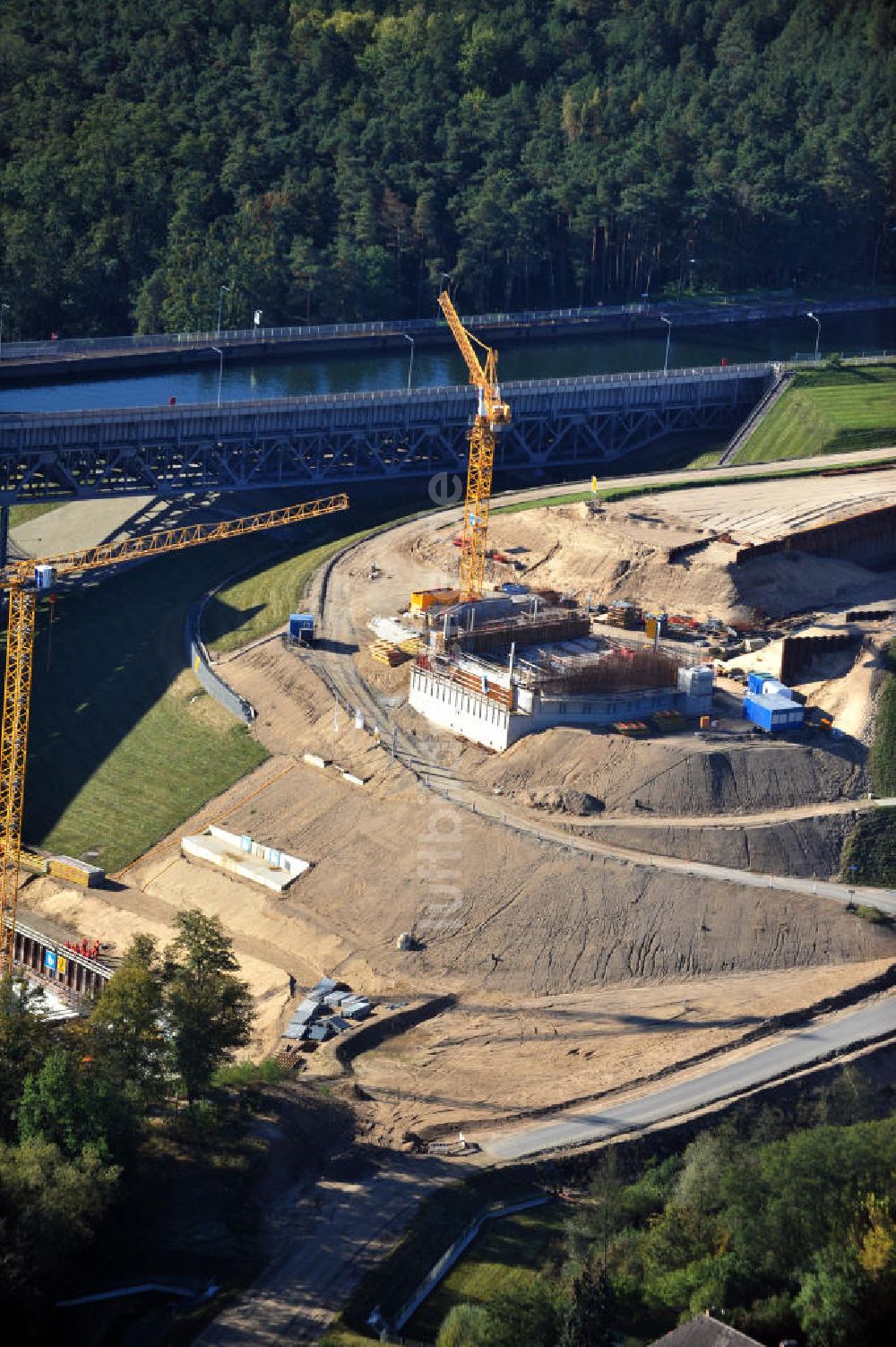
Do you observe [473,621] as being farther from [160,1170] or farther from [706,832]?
[160,1170]

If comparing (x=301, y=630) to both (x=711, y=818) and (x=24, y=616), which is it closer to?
(x=24, y=616)

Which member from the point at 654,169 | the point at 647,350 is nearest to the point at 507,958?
the point at 647,350

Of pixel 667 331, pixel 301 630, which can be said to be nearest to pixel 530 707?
pixel 301 630

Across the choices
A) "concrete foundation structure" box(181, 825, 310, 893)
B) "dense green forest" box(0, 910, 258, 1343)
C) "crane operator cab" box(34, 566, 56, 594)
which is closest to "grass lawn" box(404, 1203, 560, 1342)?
"dense green forest" box(0, 910, 258, 1343)

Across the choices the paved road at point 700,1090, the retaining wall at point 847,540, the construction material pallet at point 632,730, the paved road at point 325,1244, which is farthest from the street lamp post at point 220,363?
the paved road at point 325,1244

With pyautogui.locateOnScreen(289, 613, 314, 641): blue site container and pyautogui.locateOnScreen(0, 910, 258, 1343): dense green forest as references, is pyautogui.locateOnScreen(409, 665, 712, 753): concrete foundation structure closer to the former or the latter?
pyautogui.locateOnScreen(289, 613, 314, 641): blue site container
